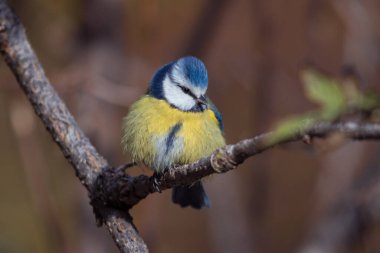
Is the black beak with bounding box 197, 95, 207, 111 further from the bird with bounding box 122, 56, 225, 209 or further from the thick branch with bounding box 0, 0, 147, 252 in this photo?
the thick branch with bounding box 0, 0, 147, 252

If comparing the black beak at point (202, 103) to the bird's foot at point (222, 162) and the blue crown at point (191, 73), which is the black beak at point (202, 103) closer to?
the blue crown at point (191, 73)

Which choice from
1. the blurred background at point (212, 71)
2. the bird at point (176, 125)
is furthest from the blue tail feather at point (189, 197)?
the blurred background at point (212, 71)

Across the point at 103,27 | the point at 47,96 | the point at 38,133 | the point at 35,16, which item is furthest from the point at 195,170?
the point at 38,133

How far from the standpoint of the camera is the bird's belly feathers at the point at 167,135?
1833 millimetres

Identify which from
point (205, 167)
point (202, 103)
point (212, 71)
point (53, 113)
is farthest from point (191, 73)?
point (212, 71)

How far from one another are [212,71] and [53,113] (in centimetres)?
193

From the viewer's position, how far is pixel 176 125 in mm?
1929

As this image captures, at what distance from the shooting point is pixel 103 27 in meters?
3.23

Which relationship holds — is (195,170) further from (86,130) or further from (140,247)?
(86,130)

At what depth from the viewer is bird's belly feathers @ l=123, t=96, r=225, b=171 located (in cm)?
183

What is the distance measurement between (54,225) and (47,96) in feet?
4.82

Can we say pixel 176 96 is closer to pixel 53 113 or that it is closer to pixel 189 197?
pixel 189 197

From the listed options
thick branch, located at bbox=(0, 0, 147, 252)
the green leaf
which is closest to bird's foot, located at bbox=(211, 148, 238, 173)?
the green leaf

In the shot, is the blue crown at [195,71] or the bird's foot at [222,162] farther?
the blue crown at [195,71]
